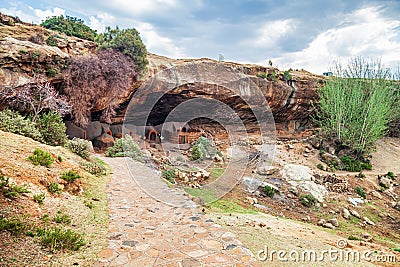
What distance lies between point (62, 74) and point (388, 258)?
34.2 feet

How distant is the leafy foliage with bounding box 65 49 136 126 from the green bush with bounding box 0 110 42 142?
2186mm

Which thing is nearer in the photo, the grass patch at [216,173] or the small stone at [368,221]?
the small stone at [368,221]

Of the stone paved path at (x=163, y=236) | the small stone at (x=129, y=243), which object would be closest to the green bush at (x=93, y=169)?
the stone paved path at (x=163, y=236)

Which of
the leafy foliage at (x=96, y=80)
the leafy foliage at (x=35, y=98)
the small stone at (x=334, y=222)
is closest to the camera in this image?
the small stone at (x=334, y=222)

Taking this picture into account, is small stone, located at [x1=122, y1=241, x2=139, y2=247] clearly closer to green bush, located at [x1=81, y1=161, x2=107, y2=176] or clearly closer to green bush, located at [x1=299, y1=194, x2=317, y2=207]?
green bush, located at [x1=81, y1=161, x2=107, y2=176]

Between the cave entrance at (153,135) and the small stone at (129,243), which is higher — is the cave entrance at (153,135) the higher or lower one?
the higher one

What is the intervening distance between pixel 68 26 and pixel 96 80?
24.4 ft

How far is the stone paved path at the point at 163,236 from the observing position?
3196 millimetres

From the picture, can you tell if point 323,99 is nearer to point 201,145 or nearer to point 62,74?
point 201,145

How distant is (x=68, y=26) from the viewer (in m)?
15.1

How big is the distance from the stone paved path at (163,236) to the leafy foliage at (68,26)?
38.0 feet

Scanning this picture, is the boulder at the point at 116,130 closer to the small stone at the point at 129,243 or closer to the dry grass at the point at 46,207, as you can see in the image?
the dry grass at the point at 46,207

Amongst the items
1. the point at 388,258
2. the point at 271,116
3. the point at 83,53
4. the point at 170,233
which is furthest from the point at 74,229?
the point at 271,116

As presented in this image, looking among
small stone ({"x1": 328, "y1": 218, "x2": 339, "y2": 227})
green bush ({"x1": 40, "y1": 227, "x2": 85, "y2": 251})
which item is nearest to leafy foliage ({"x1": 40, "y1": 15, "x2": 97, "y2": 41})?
green bush ({"x1": 40, "y1": 227, "x2": 85, "y2": 251})
